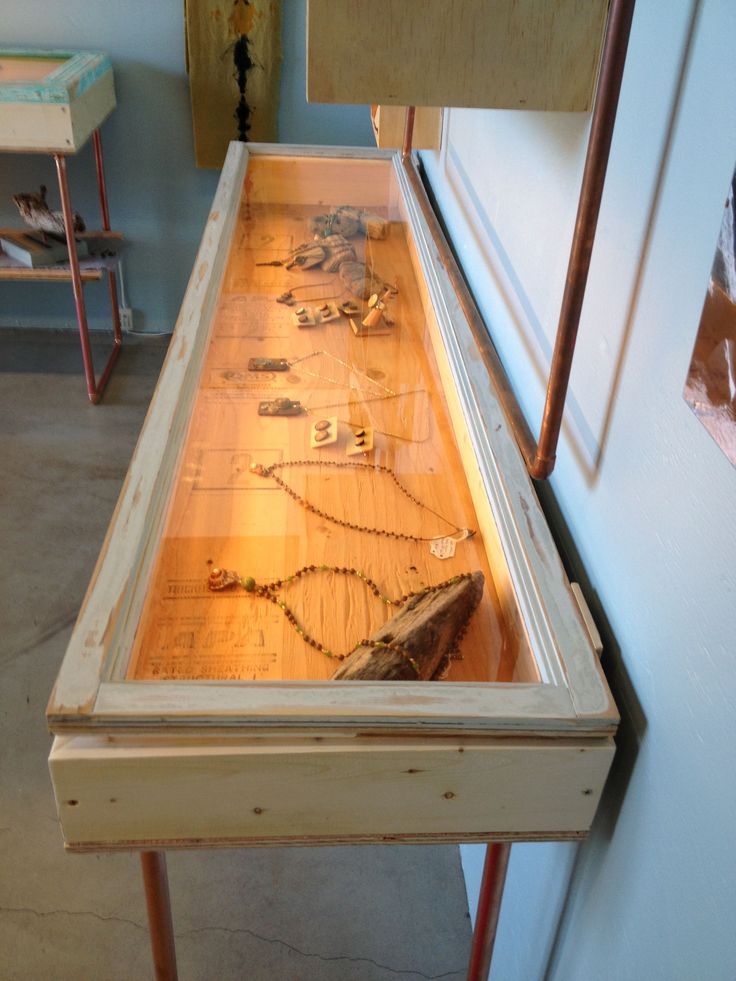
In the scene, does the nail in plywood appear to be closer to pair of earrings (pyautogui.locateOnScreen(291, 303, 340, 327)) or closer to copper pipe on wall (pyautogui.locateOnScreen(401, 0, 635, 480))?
pair of earrings (pyautogui.locateOnScreen(291, 303, 340, 327))

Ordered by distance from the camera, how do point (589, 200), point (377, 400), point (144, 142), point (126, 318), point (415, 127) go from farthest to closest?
point (126, 318)
point (144, 142)
point (415, 127)
point (377, 400)
point (589, 200)

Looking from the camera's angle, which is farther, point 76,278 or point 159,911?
point 76,278

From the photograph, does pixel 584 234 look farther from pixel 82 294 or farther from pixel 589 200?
pixel 82 294

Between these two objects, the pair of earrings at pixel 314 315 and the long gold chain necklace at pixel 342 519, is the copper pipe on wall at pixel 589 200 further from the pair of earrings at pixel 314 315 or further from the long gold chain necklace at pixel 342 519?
the pair of earrings at pixel 314 315

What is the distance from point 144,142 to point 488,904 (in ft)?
12.2

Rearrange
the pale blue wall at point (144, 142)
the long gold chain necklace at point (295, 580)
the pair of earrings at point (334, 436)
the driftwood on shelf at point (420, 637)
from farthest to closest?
the pale blue wall at point (144, 142), the pair of earrings at point (334, 436), the long gold chain necklace at point (295, 580), the driftwood on shelf at point (420, 637)

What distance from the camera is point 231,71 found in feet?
13.1

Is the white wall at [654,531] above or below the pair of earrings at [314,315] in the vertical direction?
above

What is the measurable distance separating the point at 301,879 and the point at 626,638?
1.28m

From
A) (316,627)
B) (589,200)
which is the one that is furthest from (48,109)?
(589,200)

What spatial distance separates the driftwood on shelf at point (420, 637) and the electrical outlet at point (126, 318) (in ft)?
11.8

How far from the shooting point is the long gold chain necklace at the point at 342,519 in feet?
4.94

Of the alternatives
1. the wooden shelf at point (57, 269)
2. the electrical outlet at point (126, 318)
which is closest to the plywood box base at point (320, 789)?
the wooden shelf at point (57, 269)

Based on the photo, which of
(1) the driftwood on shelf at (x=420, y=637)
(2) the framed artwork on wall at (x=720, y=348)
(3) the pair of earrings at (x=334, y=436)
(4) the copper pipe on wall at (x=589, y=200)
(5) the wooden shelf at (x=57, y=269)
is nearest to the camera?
(2) the framed artwork on wall at (x=720, y=348)
